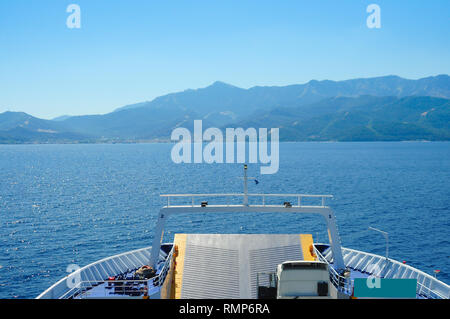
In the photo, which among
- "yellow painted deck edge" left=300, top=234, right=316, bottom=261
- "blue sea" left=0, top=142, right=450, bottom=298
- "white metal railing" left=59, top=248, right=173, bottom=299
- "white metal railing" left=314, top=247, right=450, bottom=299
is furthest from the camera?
"blue sea" left=0, top=142, right=450, bottom=298

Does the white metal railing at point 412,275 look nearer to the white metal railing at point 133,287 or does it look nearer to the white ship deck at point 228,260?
the white ship deck at point 228,260

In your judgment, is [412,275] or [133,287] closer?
[133,287]

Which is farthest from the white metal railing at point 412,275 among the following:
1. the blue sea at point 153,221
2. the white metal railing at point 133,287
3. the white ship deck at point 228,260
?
the blue sea at point 153,221

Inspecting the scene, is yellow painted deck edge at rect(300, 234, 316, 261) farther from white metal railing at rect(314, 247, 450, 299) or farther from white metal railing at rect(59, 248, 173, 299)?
white metal railing at rect(59, 248, 173, 299)

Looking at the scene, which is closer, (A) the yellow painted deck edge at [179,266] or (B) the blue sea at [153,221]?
(A) the yellow painted deck edge at [179,266]

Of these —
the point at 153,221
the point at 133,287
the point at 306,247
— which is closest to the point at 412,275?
the point at 306,247

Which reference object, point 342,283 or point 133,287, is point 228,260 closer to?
point 133,287

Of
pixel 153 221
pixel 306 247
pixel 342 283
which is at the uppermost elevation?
pixel 306 247

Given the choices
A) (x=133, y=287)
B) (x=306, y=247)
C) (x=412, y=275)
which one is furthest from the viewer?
(x=306, y=247)

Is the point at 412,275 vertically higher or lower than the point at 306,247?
lower

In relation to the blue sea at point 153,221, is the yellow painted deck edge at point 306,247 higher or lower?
higher

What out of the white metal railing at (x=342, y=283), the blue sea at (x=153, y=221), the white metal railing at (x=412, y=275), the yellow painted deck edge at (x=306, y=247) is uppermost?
the yellow painted deck edge at (x=306, y=247)

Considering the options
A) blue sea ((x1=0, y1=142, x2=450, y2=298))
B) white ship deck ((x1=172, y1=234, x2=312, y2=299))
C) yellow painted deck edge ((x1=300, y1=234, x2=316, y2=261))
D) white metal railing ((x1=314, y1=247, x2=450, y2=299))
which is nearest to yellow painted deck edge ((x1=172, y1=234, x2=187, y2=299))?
white ship deck ((x1=172, y1=234, x2=312, y2=299))

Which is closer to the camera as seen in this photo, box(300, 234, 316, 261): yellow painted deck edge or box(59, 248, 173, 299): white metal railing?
box(59, 248, 173, 299): white metal railing
